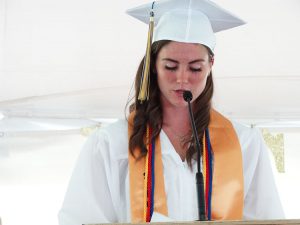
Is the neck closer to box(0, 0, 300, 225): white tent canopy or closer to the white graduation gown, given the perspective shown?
the white graduation gown

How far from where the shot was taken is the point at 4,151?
3.28 metres

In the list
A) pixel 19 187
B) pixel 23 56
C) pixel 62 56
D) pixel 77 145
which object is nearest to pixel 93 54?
pixel 62 56

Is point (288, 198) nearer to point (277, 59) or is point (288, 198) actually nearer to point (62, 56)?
point (277, 59)

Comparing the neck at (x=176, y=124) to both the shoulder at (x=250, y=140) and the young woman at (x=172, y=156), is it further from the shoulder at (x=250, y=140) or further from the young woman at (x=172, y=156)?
the shoulder at (x=250, y=140)

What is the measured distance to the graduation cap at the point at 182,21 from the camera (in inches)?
68.8

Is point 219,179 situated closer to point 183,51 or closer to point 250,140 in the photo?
point 250,140

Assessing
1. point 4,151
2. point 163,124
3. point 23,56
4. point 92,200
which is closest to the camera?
point 92,200

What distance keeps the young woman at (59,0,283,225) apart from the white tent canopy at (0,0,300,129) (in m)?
1.14

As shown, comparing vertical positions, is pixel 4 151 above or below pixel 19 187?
above

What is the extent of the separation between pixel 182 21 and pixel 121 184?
544mm

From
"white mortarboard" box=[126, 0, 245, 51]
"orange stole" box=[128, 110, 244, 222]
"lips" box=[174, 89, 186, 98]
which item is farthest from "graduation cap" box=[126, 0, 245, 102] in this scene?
"orange stole" box=[128, 110, 244, 222]

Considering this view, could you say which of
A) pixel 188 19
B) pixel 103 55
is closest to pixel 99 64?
pixel 103 55

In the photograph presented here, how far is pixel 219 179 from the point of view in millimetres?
1811

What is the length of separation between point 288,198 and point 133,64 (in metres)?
1.22
